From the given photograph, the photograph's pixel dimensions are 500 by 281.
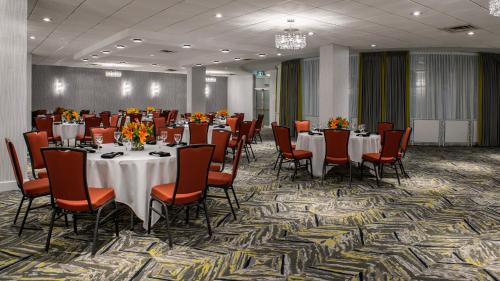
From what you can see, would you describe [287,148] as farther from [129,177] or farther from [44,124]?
[44,124]

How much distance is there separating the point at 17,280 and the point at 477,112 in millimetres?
13458

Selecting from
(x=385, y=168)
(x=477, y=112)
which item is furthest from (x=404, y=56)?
(x=385, y=168)

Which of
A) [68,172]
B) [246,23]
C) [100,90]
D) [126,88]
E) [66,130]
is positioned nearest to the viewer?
[68,172]

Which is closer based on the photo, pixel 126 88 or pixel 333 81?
pixel 333 81

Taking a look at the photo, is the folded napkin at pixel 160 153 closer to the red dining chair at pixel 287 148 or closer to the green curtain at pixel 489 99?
the red dining chair at pixel 287 148

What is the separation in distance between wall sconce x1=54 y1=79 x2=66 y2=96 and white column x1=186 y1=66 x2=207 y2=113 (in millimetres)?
6638

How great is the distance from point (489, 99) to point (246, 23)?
9.10 m

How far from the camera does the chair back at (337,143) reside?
6.00 m

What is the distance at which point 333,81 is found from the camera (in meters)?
10.5

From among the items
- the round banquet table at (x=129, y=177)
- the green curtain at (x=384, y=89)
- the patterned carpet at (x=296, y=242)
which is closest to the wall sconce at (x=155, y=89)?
the green curtain at (x=384, y=89)

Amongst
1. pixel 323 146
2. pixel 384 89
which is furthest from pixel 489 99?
pixel 323 146

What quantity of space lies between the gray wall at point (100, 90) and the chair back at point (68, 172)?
17.1 m

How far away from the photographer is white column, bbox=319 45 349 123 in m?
10.6

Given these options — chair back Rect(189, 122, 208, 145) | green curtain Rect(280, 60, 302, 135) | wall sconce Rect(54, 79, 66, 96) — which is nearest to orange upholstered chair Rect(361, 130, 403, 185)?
chair back Rect(189, 122, 208, 145)
